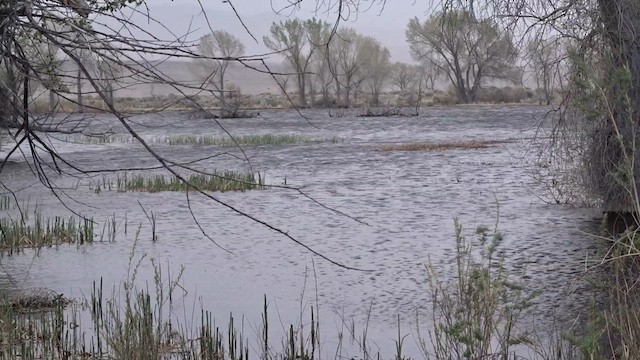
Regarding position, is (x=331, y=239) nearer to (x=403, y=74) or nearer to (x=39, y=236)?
(x=39, y=236)

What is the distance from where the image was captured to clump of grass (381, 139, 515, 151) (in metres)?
31.7

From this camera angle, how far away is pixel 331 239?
46.2 feet

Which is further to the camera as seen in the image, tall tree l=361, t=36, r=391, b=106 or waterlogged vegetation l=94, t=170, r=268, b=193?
tall tree l=361, t=36, r=391, b=106

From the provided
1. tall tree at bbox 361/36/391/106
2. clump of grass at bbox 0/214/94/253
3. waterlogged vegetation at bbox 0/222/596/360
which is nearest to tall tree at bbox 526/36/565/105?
waterlogged vegetation at bbox 0/222/596/360

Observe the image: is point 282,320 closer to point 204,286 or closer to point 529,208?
point 204,286

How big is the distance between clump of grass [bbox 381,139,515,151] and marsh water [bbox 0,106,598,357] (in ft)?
12.9

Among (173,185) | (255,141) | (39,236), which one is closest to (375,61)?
(255,141)

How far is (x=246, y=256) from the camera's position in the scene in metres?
12.8

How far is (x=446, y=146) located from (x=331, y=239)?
1903 cm

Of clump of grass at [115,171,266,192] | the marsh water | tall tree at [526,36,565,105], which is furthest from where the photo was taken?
clump of grass at [115,171,266,192]

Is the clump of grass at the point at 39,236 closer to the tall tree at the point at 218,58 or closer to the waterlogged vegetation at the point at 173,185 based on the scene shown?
the waterlogged vegetation at the point at 173,185

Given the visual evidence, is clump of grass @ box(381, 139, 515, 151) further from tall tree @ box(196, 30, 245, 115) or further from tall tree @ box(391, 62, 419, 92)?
Answer: tall tree @ box(391, 62, 419, 92)

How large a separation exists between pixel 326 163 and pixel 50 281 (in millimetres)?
16683

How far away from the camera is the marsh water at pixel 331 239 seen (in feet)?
32.1
